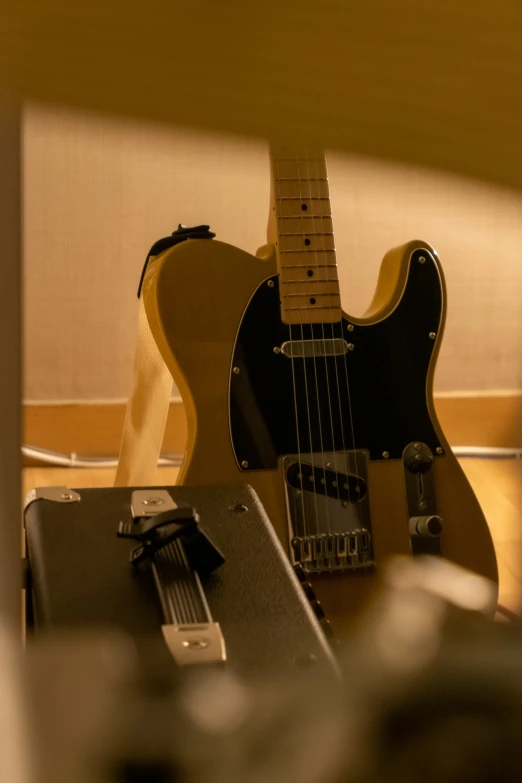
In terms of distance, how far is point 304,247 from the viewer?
1125 millimetres

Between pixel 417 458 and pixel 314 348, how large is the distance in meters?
0.18

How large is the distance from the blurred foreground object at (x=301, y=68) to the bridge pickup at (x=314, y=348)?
98cm

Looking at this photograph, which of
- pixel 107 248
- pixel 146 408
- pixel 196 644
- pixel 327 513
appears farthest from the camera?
pixel 107 248

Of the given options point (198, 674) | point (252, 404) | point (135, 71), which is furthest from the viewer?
point (252, 404)

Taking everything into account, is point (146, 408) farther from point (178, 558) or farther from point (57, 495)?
point (178, 558)

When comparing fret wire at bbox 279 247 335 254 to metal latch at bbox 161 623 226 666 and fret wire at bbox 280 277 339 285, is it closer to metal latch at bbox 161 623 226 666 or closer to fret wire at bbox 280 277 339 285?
fret wire at bbox 280 277 339 285

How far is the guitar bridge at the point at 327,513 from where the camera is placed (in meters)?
1.05

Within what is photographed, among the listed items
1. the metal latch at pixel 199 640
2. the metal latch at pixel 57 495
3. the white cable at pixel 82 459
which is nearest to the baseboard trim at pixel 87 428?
the white cable at pixel 82 459

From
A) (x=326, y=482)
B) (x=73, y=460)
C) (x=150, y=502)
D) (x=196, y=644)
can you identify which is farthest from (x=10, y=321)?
(x=73, y=460)

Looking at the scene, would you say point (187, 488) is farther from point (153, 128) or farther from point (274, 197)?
point (153, 128)


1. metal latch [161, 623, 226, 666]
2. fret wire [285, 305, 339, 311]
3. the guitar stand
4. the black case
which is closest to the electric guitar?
fret wire [285, 305, 339, 311]

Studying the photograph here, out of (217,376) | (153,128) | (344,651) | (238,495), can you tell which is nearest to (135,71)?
(153,128)

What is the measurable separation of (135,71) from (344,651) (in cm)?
11

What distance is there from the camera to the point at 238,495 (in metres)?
0.77
